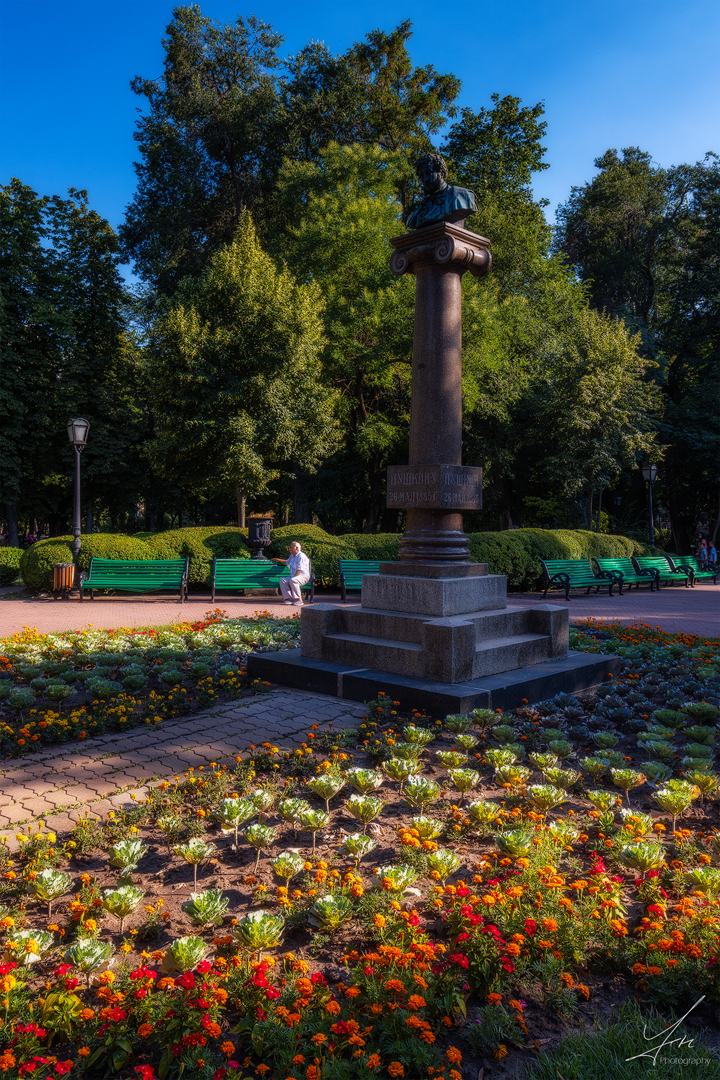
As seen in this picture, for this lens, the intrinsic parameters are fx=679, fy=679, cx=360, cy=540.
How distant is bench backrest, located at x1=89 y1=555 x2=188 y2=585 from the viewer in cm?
1405

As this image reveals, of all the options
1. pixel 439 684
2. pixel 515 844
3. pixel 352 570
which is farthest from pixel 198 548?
pixel 515 844

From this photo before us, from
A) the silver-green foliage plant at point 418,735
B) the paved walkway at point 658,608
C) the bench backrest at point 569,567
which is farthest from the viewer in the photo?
the bench backrest at point 569,567

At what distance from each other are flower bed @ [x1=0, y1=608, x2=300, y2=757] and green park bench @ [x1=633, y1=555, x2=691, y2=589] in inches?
549

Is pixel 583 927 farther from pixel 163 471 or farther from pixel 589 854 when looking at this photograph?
pixel 163 471

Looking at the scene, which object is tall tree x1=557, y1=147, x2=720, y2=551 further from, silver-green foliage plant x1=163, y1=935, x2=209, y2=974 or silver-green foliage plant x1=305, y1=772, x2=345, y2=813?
silver-green foliage plant x1=163, y1=935, x2=209, y2=974

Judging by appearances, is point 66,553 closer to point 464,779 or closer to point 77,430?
point 77,430

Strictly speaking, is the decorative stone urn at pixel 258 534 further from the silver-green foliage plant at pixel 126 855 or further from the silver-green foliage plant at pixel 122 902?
the silver-green foliage plant at pixel 122 902

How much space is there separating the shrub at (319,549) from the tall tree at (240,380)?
125 inches

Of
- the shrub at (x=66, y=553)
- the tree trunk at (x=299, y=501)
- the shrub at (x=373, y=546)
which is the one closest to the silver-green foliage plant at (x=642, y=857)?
the shrub at (x=373, y=546)

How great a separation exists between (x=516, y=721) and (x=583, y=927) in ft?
9.03

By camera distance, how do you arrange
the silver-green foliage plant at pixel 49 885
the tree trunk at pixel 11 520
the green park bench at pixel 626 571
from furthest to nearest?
the tree trunk at pixel 11 520, the green park bench at pixel 626 571, the silver-green foliage plant at pixel 49 885

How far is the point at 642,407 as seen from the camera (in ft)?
81.8

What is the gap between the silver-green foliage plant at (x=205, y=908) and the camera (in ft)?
8.35

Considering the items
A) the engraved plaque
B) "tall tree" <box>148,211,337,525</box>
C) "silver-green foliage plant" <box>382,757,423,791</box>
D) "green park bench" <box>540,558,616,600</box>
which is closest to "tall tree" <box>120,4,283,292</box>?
"tall tree" <box>148,211,337,525</box>
